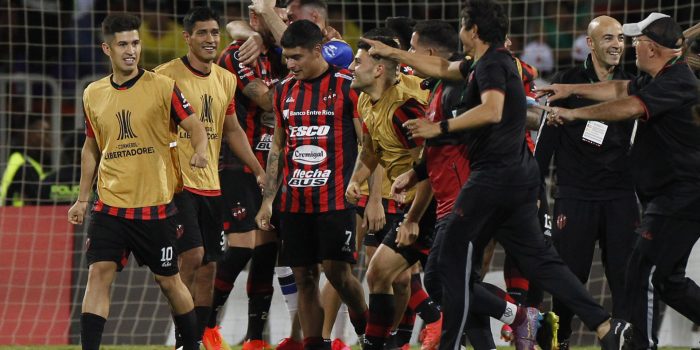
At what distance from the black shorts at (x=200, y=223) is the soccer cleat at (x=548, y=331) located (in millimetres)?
2132

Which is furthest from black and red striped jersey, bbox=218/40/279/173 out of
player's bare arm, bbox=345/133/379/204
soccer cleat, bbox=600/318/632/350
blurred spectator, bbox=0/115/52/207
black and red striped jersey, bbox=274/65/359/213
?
blurred spectator, bbox=0/115/52/207

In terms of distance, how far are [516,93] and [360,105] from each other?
1.50 m

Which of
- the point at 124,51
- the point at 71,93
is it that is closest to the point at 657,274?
the point at 124,51

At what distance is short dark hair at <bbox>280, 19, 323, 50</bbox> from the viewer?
7.91 metres

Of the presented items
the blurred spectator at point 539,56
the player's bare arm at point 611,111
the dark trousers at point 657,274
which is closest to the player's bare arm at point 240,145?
the player's bare arm at point 611,111

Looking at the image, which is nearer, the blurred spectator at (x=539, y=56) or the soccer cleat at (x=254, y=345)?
the soccer cleat at (x=254, y=345)

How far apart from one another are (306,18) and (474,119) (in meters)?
2.84

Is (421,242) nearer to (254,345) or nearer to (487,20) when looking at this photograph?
(487,20)

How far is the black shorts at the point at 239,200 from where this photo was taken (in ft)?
29.2

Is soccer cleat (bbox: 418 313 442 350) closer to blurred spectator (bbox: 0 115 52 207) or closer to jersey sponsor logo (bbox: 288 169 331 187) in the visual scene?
jersey sponsor logo (bbox: 288 169 331 187)

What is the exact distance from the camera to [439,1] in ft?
45.4

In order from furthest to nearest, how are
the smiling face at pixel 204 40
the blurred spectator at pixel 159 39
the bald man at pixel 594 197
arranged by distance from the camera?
the blurred spectator at pixel 159 39, the smiling face at pixel 204 40, the bald man at pixel 594 197

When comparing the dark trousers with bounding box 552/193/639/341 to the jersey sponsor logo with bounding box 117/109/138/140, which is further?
the dark trousers with bounding box 552/193/639/341

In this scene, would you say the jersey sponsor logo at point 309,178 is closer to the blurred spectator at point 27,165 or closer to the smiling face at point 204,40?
the smiling face at point 204,40
